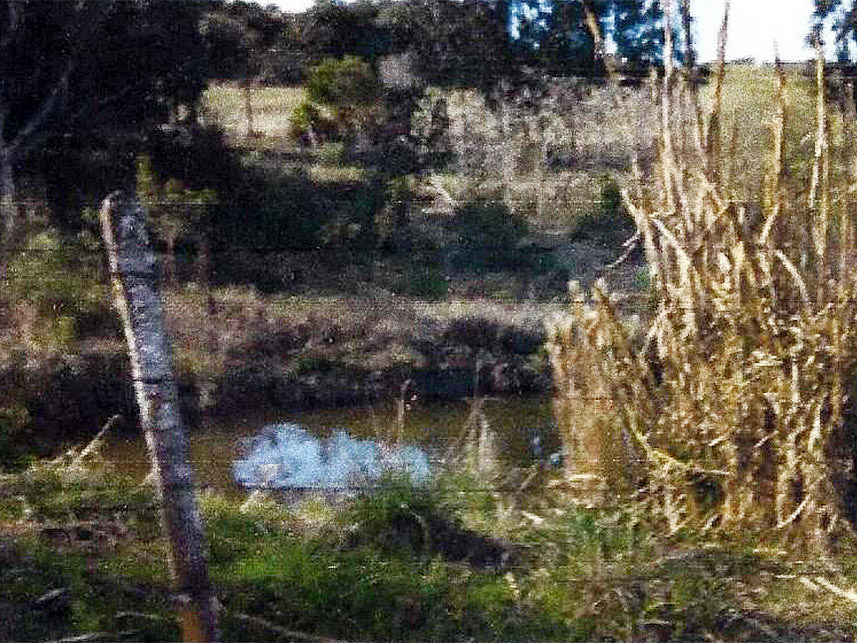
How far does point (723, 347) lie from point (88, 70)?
236cm

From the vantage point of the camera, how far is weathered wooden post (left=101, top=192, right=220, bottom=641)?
3.14m

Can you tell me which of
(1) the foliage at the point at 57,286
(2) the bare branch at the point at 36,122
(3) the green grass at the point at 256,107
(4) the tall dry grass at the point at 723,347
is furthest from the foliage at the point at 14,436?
(4) the tall dry grass at the point at 723,347

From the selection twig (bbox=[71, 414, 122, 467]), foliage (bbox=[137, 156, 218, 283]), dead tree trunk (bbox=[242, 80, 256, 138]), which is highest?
dead tree trunk (bbox=[242, 80, 256, 138])

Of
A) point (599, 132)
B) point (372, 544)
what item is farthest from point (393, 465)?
point (599, 132)

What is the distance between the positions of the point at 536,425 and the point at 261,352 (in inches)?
40.7

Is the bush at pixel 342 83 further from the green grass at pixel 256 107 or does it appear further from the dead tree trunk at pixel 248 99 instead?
the dead tree trunk at pixel 248 99

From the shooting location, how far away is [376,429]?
4367 millimetres

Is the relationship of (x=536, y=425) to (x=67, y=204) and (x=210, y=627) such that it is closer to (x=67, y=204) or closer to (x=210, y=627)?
(x=210, y=627)

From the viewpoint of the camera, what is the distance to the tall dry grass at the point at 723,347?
4055mm

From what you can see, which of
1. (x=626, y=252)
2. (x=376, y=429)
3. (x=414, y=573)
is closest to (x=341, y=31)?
(x=626, y=252)

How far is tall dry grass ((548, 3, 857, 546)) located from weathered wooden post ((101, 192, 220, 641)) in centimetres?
147

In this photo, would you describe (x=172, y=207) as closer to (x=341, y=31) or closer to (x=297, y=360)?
(x=297, y=360)

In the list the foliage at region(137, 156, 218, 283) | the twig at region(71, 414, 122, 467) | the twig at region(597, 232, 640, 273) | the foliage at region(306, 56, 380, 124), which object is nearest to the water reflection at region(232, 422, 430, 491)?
the twig at region(71, 414, 122, 467)

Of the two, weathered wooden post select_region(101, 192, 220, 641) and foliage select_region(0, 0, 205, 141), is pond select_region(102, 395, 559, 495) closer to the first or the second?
weathered wooden post select_region(101, 192, 220, 641)
